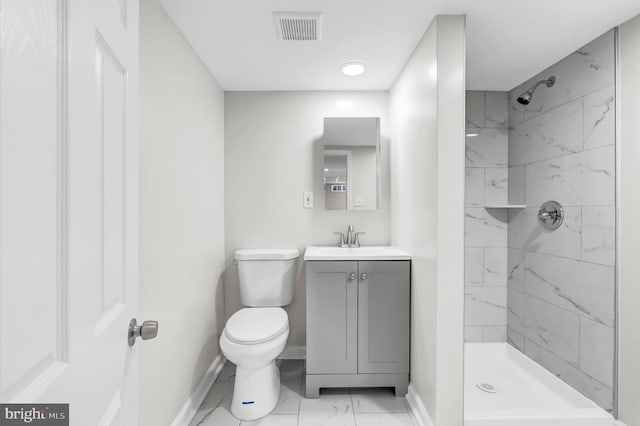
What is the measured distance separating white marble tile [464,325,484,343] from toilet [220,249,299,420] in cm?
154

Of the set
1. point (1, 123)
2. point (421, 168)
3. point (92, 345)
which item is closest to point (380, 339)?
point (421, 168)

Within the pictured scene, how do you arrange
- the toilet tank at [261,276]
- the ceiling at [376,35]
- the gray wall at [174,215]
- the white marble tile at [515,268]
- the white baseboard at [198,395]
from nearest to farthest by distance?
the gray wall at [174,215], the ceiling at [376,35], the white baseboard at [198,395], the toilet tank at [261,276], the white marble tile at [515,268]

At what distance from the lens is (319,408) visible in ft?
6.25

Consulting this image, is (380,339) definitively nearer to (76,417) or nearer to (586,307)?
(586,307)

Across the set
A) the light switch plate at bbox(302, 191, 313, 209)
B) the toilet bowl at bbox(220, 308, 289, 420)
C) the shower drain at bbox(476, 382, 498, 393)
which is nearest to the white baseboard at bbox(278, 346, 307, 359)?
the toilet bowl at bbox(220, 308, 289, 420)

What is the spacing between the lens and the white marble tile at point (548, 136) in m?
1.96

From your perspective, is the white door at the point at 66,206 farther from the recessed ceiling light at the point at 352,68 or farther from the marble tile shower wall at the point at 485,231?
the marble tile shower wall at the point at 485,231

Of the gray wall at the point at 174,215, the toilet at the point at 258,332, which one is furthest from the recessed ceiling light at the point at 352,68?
the toilet at the point at 258,332

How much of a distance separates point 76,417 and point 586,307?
241cm

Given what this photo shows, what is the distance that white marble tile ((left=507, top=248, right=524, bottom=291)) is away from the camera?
2.42m

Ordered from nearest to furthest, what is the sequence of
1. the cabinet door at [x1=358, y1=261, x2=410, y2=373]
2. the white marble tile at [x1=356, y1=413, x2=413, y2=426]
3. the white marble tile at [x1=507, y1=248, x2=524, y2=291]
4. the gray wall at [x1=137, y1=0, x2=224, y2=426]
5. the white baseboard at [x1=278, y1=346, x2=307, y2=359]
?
1. the gray wall at [x1=137, y1=0, x2=224, y2=426]
2. the white marble tile at [x1=356, y1=413, x2=413, y2=426]
3. the cabinet door at [x1=358, y1=261, x2=410, y2=373]
4. the white marble tile at [x1=507, y1=248, x2=524, y2=291]
5. the white baseboard at [x1=278, y1=346, x2=307, y2=359]

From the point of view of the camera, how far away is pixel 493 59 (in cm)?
202

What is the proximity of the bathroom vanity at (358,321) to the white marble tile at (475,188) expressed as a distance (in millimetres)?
973

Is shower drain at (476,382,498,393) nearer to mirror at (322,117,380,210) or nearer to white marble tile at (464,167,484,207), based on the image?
white marble tile at (464,167,484,207)
